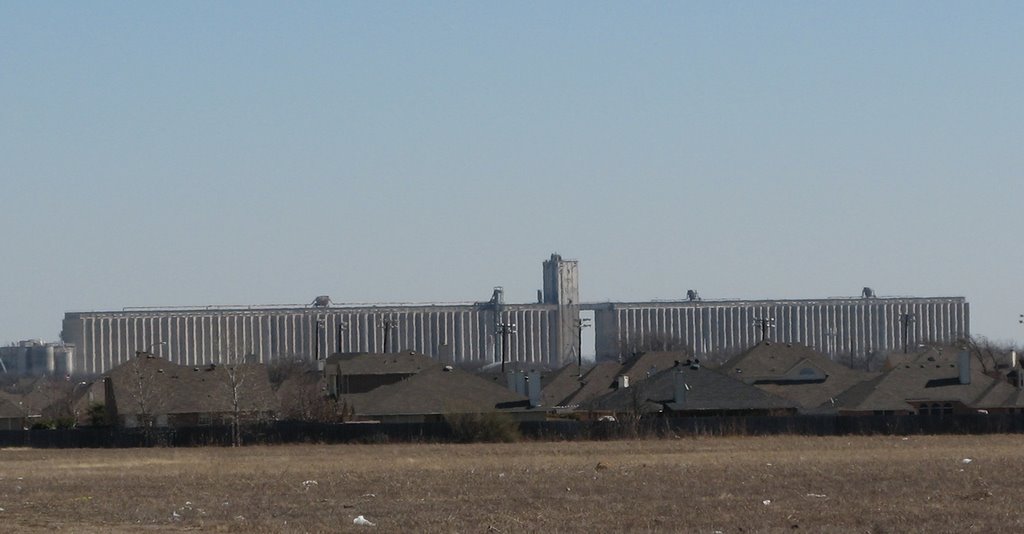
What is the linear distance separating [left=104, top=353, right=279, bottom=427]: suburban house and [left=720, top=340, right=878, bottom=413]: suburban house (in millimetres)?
26594

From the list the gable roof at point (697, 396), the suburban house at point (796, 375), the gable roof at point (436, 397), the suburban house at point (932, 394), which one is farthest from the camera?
the suburban house at point (796, 375)

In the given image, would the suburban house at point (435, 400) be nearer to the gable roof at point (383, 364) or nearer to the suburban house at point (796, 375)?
the gable roof at point (383, 364)

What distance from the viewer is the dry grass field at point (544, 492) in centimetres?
2666

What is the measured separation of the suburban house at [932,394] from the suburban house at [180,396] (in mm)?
30363

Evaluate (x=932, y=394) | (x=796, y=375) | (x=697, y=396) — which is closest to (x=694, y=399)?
(x=697, y=396)

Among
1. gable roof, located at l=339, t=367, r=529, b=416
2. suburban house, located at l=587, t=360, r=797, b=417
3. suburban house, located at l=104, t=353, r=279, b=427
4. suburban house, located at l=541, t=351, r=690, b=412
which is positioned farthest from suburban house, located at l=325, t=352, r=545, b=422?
suburban house, located at l=541, t=351, r=690, b=412

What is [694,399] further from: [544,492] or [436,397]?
[544,492]

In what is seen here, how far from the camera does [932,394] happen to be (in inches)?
3428

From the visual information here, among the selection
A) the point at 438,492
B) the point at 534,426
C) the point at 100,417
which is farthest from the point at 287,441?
the point at 438,492

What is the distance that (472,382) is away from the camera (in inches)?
3519

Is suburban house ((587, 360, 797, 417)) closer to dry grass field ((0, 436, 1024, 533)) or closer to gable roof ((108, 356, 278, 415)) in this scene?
gable roof ((108, 356, 278, 415))

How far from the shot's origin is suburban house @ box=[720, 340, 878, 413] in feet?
295

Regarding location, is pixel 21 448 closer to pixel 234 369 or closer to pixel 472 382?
pixel 234 369

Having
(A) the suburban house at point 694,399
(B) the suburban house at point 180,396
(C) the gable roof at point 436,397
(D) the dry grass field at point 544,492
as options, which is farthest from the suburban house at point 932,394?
(B) the suburban house at point 180,396
